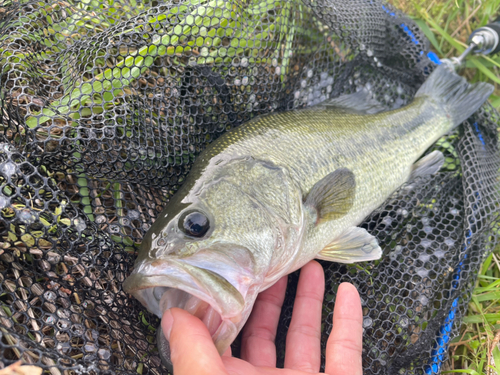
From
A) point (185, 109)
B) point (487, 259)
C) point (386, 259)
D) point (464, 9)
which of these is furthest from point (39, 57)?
point (464, 9)

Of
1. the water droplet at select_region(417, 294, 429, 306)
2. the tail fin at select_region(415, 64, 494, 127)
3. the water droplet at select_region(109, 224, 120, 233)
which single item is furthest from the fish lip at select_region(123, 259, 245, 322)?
the tail fin at select_region(415, 64, 494, 127)

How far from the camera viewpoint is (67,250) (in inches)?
64.5

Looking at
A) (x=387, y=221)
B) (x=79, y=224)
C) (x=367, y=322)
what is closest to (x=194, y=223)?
(x=79, y=224)

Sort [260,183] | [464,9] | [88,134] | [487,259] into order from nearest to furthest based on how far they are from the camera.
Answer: [88,134], [260,183], [487,259], [464,9]

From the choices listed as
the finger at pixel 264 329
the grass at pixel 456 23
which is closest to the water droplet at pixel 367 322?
the finger at pixel 264 329

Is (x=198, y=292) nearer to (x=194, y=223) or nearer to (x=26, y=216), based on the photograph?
(x=194, y=223)

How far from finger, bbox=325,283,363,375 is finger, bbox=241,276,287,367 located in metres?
0.44

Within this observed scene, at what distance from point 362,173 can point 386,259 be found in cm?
64

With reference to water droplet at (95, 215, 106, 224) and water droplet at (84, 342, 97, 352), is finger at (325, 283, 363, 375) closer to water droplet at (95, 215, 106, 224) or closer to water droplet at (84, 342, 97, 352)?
water droplet at (84, 342, 97, 352)

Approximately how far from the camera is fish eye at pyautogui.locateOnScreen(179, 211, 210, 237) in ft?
5.44

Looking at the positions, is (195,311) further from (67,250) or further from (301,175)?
(301,175)

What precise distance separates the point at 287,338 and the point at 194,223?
1033 mm

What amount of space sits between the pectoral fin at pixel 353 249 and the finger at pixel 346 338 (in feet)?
0.94

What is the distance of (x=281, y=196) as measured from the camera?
1941 mm
